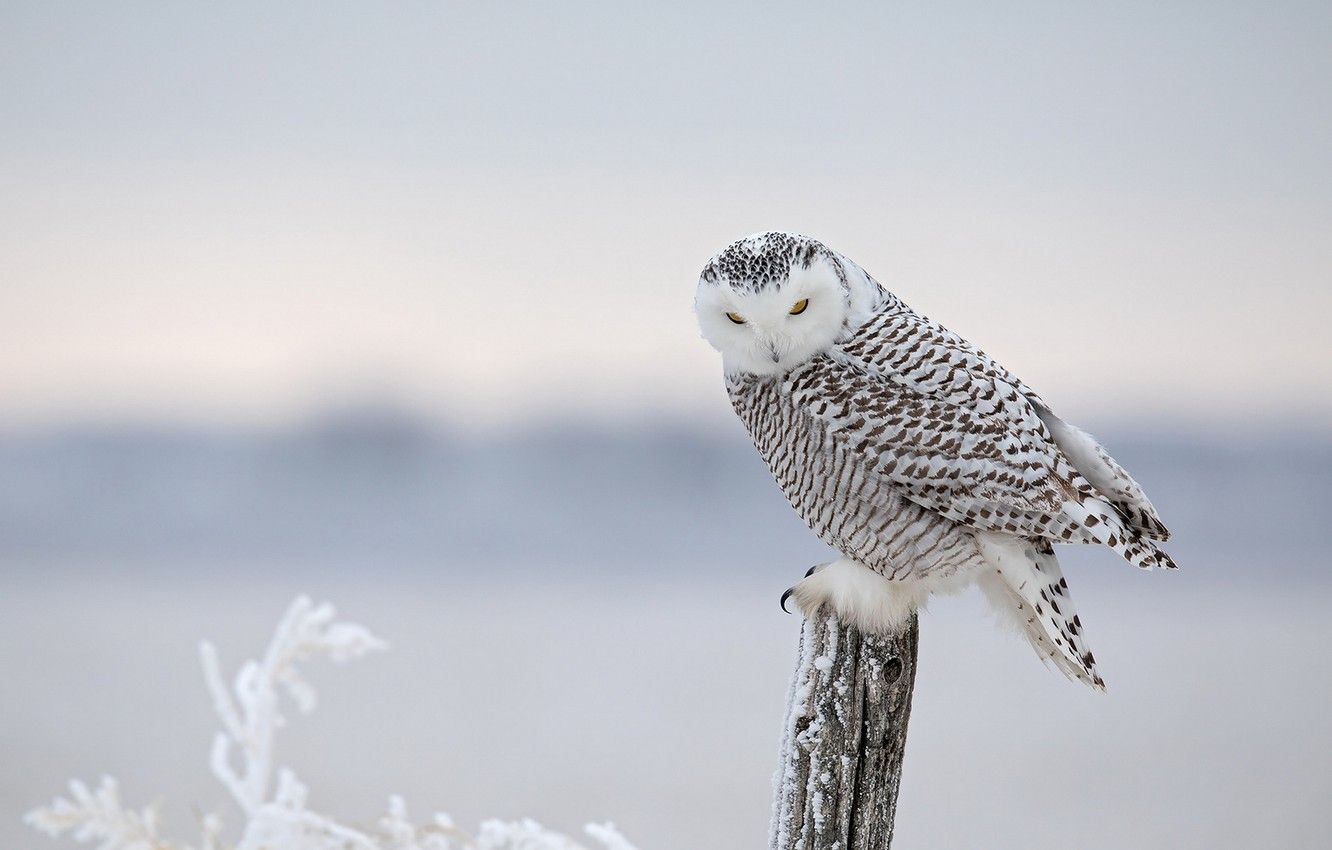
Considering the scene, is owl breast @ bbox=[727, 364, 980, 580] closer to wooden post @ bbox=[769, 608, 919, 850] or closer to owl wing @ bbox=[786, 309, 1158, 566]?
owl wing @ bbox=[786, 309, 1158, 566]

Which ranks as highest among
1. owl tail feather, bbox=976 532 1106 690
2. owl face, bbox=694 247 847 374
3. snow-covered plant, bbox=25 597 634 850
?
owl face, bbox=694 247 847 374

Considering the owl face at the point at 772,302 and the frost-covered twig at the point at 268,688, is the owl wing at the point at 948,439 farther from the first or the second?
the frost-covered twig at the point at 268,688

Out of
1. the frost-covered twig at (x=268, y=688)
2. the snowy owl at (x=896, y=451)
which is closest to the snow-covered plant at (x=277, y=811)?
the frost-covered twig at (x=268, y=688)

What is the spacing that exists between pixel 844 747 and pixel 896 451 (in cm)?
63

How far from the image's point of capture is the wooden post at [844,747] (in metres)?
2.00

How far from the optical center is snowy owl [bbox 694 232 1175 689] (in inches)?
91.3

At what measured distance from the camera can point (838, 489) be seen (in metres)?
2.41

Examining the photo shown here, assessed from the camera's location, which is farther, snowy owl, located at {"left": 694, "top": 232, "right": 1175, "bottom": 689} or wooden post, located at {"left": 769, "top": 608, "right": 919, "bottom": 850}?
snowy owl, located at {"left": 694, "top": 232, "right": 1175, "bottom": 689}

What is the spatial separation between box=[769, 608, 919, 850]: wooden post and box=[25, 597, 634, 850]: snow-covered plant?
1.02ft

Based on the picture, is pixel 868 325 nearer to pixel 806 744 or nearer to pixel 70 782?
pixel 806 744

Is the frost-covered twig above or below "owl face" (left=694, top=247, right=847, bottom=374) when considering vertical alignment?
below

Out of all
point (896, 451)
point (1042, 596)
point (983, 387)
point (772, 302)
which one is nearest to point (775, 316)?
point (772, 302)

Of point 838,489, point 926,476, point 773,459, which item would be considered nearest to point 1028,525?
point 926,476

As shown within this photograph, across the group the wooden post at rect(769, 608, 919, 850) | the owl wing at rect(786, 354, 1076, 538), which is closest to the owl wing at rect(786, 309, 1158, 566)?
the owl wing at rect(786, 354, 1076, 538)
